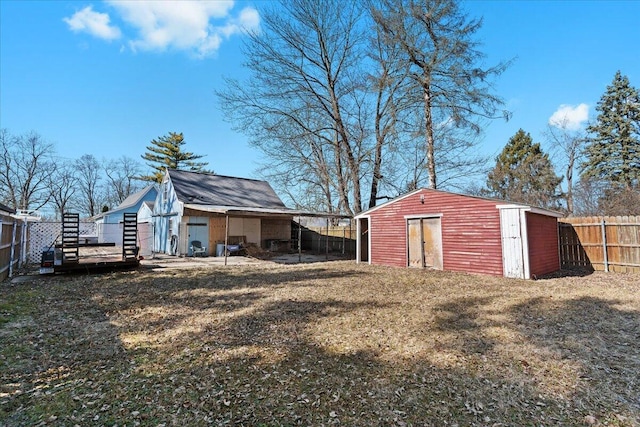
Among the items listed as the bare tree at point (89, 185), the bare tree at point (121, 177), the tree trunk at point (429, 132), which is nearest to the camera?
the tree trunk at point (429, 132)

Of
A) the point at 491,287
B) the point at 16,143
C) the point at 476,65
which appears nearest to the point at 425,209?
the point at 491,287

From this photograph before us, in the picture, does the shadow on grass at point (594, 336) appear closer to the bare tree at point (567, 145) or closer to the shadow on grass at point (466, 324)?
the shadow on grass at point (466, 324)

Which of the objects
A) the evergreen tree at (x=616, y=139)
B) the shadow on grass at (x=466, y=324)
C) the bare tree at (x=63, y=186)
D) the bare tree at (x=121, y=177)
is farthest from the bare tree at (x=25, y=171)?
the evergreen tree at (x=616, y=139)

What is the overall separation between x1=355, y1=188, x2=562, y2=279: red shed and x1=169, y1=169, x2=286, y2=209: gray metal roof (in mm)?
9380

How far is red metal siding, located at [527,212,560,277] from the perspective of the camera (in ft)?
31.0

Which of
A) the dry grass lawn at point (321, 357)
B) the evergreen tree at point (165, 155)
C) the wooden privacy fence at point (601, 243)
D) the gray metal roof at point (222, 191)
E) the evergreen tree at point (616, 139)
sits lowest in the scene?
the dry grass lawn at point (321, 357)

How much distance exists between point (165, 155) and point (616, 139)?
43019mm

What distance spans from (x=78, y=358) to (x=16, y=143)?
39.4 metres

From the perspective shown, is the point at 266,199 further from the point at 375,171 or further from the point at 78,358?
the point at 78,358

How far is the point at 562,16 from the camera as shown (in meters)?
9.96

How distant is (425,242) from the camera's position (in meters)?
11.5

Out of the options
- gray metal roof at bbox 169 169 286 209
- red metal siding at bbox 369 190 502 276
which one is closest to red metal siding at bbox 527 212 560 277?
red metal siding at bbox 369 190 502 276

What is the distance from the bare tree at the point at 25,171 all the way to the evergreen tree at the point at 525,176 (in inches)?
1725

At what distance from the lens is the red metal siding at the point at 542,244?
9461mm
